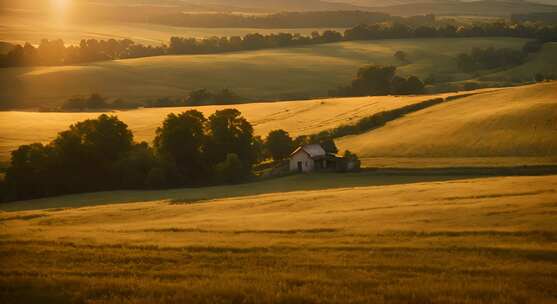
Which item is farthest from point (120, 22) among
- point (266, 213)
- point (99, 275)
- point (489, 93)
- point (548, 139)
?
point (99, 275)

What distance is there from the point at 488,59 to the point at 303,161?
7573 cm

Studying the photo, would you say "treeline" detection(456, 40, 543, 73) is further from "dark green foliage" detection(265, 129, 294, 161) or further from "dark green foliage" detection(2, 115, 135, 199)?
"dark green foliage" detection(2, 115, 135, 199)

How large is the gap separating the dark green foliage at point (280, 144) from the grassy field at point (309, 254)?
26936mm

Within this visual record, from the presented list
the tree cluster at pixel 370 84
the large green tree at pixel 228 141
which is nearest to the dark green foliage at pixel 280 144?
the large green tree at pixel 228 141

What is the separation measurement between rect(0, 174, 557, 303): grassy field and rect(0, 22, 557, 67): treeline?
303 ft

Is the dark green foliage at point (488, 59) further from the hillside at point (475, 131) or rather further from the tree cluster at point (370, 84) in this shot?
the hillside at point (475, 131)

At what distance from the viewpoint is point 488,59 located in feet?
409

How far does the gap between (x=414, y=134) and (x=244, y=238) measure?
42485 mm

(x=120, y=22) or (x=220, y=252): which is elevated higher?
(x=120, y=22)

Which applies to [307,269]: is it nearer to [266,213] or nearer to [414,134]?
[266,213]

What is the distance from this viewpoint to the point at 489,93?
83.4m

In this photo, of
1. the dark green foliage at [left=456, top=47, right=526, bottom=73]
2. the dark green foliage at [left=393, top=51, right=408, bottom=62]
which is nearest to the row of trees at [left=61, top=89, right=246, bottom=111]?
the dark green foliage at [left=393, top=51, right=408, bottom=62]

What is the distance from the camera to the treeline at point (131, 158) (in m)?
54.0

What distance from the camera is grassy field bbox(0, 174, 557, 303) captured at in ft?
60.1
